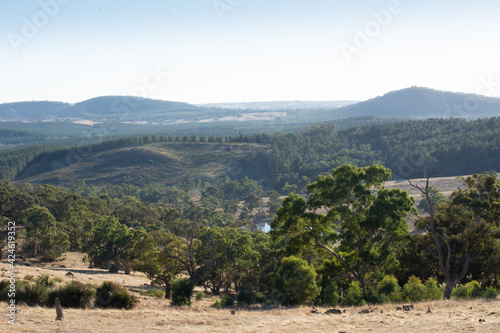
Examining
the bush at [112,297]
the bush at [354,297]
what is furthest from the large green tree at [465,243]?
the bush at [112,297]

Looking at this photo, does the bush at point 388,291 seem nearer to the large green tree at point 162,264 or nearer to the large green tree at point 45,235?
the large green tree at point 162,264

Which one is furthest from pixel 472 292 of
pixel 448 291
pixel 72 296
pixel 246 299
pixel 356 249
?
pixel 72 296

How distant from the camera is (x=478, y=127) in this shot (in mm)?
150625

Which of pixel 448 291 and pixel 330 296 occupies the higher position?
pixel 448 291

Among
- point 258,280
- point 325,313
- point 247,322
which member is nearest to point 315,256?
point 258,280

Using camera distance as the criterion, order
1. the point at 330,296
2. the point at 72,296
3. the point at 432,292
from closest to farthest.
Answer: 1. the point at 72,296
2. the point at 432,292
3. the point at 330,296

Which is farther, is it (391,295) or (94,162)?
(94,162)

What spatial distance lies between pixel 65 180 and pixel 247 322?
16378cm

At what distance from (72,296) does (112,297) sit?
176cm

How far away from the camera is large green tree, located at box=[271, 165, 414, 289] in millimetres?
25578

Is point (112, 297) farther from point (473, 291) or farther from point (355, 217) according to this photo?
point (473, 291)

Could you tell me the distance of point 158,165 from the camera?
Answer: 17162cm

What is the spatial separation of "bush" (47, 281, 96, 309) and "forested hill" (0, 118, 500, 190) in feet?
369

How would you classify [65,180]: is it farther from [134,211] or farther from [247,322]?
[247,322]
